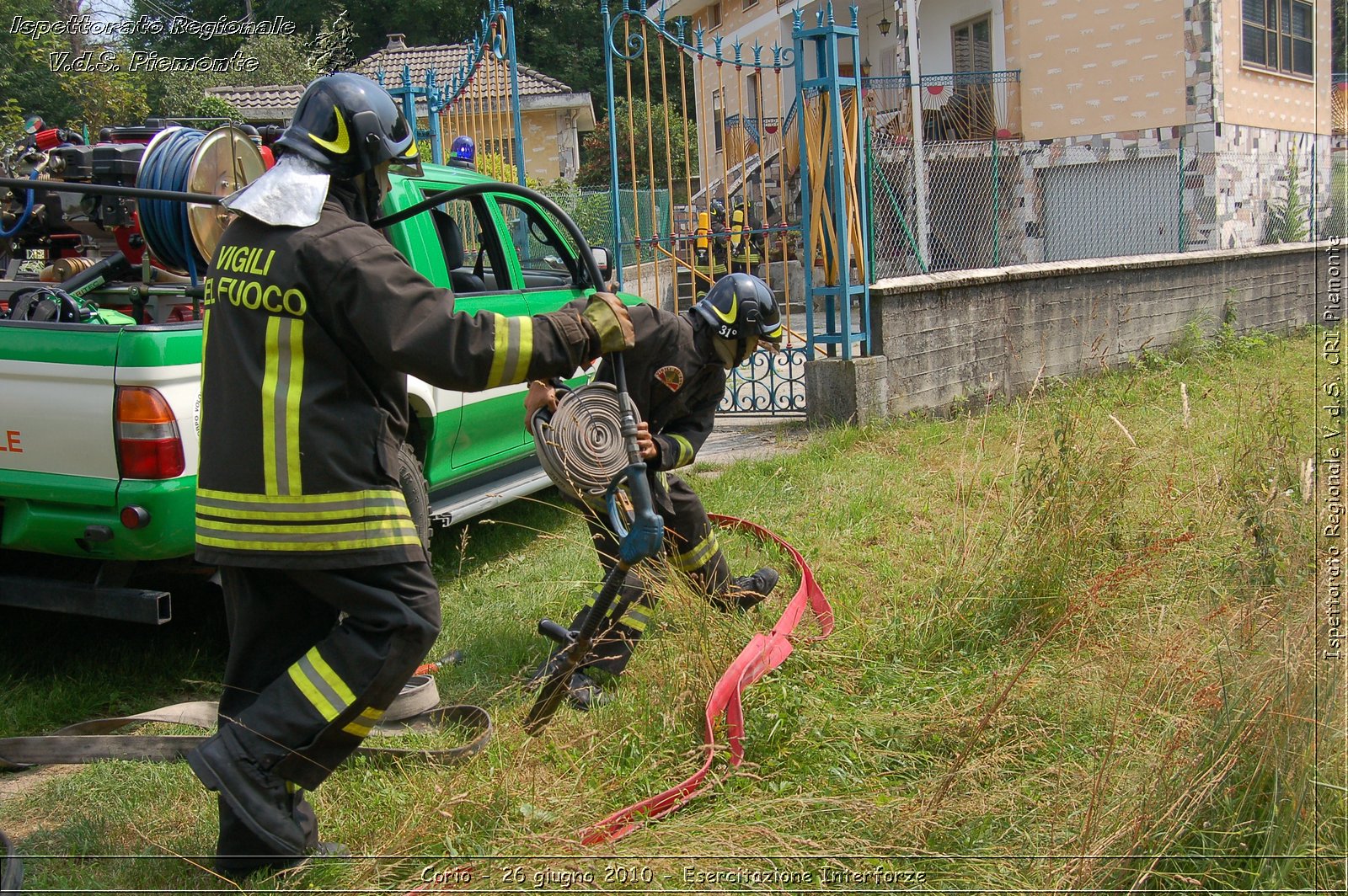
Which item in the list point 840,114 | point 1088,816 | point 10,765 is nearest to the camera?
point 1088,816

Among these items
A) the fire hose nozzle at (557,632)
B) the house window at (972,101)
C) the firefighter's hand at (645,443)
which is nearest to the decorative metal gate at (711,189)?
the house window at (972,101)

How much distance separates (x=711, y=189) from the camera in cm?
1344

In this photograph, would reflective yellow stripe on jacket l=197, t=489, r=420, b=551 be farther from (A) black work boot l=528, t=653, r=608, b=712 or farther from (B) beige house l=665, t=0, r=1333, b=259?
(B) beige house l=665, t=0, r=1333, b=259

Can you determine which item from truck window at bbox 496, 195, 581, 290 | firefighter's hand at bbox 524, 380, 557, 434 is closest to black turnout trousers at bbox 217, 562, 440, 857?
firefighter's hand at bbox 524, 380, 557, 434

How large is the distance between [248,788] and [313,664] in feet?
1.02

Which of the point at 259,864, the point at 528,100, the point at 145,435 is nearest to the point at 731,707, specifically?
the point at 259,864

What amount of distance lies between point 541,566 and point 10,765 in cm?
246

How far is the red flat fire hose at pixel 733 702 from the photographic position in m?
2.86

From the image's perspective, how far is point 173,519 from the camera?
3.88 m

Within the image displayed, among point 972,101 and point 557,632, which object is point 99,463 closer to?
point 557,632

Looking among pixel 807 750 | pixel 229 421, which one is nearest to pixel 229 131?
pixel 229 421

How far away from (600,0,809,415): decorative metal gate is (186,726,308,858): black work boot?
217 inches

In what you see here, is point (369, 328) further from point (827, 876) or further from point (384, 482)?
point (827, 876)

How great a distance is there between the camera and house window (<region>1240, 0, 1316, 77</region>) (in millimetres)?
18359
